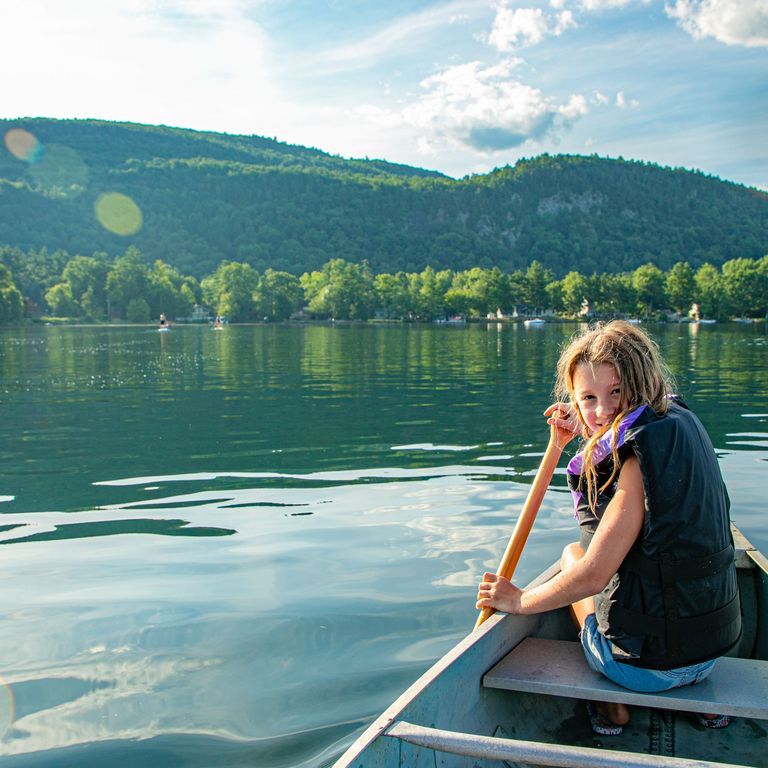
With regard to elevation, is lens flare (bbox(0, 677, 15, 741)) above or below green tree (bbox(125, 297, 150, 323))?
below

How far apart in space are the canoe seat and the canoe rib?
790 millimetres

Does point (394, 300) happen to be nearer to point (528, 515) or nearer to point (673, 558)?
point (528, 515)

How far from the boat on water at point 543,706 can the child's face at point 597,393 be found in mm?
1119

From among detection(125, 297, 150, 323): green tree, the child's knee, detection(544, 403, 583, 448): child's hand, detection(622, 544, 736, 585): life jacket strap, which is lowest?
the child's knee

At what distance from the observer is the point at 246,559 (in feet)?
25.4

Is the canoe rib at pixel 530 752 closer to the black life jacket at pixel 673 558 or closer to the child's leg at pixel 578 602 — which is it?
the black life jacket at pixel 673 558

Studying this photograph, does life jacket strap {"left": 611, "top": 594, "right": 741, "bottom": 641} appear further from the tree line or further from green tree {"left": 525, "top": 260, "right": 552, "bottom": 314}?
green tree {"left": 525, "top": 260, "right": 552, "bottom": 314}

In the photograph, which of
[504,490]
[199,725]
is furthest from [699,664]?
[504,490]

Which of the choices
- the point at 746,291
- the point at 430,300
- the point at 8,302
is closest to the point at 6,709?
the point at 8,302

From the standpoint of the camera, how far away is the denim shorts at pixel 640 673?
11.4ft

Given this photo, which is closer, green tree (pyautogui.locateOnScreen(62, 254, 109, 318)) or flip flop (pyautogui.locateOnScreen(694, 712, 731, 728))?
flip flop (pyautogui.locateOnScreen(694, 712, 731, 728))

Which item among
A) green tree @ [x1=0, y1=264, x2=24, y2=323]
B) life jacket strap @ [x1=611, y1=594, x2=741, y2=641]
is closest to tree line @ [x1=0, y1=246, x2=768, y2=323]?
green tree @ [x1=0, y1=264, x2=24, y2=323]

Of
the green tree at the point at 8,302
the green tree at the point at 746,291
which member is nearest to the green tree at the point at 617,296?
the green tree at the point at 746,291

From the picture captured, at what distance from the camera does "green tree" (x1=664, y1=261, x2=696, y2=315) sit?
149000 millimetres
